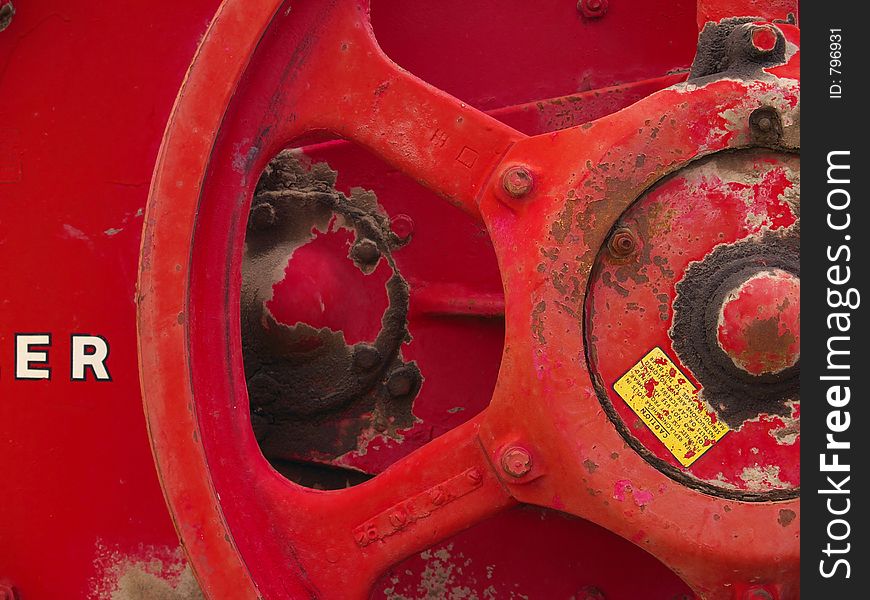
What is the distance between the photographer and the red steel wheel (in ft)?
3.29

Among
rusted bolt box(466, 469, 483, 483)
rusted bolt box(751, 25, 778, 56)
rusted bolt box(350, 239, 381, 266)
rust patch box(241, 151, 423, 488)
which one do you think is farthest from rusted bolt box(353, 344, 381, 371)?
rusted bolt box(751, 25, 778, 56)

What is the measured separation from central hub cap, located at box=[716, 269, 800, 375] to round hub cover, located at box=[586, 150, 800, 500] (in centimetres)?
2

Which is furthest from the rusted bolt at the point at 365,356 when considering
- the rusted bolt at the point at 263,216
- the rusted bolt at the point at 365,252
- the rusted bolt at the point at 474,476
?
the rusted bolt at the point at 474,476

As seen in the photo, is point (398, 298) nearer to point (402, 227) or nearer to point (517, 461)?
point (402, 227)

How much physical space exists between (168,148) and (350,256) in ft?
1.30

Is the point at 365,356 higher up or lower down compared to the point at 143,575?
higher up

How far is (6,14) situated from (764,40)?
105 cm

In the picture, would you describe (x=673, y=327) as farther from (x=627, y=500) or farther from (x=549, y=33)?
(x=549, y=33)

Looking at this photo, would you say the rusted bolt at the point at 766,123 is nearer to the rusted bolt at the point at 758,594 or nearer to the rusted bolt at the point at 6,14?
the rusted bolt at the point at 758,594

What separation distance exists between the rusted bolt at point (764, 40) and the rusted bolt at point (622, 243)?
0.84ft

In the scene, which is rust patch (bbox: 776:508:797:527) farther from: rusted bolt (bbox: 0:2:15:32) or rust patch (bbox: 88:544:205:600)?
rusted bolt (bbox: 0:2:15:32)

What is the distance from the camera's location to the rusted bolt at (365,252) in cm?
137

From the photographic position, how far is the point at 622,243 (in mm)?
1016

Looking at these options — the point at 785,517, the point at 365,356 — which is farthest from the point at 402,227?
the point at 785,517
